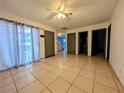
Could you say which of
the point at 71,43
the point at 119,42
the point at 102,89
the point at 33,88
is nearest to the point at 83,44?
the point at 71,43

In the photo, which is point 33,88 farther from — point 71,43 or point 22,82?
point 71,43

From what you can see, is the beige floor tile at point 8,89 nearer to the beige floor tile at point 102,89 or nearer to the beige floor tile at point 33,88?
the beige floor tile at point 33,88

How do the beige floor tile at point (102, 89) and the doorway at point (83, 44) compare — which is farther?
the doorway at point (83, 44)

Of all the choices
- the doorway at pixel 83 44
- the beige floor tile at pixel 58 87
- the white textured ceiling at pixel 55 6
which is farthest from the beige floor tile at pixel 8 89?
the doorway at pixel 83 44

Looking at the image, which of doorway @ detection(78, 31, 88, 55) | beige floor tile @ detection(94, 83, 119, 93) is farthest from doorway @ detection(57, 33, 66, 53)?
beige floor tile @ detection(94, 83, 119, 93)

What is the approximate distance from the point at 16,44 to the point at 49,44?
7.95ft

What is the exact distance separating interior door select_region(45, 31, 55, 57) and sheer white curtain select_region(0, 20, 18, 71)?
6.99ft

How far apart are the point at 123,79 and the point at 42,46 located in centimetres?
409

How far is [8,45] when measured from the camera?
9.04 ft

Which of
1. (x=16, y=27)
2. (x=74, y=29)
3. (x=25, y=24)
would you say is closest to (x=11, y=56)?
(x=16, y=27)

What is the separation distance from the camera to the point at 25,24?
3.39 meters

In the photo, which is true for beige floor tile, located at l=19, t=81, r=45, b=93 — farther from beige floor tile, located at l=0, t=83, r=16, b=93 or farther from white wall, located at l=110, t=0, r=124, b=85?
white wall, located at l=110, t=0, r=124, b=85

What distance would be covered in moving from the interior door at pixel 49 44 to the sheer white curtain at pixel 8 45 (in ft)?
6.99

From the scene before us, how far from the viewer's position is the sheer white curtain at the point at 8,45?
259 centimetres
